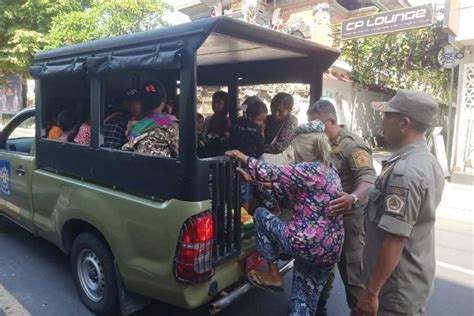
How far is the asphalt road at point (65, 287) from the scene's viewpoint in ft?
10.2

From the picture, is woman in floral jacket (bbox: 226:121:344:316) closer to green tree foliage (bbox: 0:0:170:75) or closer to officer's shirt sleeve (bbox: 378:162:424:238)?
officer's shirt sleeve (bbox: 378:162:424:238)

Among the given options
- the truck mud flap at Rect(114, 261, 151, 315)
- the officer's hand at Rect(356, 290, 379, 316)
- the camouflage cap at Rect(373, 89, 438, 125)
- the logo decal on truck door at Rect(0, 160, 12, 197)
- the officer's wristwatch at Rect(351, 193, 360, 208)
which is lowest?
the truck mud flap at Rect(114, 261, 151, 315)

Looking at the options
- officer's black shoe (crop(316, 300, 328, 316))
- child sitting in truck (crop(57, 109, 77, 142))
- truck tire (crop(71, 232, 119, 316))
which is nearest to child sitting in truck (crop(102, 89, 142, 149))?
child sitting in truck (crop(57, 109, 77, 142))

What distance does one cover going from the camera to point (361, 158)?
109 inches

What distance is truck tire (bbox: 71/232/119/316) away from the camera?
9.06ft

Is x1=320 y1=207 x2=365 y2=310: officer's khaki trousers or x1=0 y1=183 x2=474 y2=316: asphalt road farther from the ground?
x1=320 y1=207 x2=365 y2=310: officer's khaki trousers

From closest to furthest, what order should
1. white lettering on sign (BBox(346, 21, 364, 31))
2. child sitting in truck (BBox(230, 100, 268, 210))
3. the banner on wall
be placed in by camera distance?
1. child sitting in truck (BBox(230, 100, 268, 210))
2. white lettering on sign (BBox(346, 21, 364, 31))
3. the banner on wall

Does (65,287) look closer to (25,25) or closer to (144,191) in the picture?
(144,191)

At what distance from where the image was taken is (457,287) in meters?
3.75

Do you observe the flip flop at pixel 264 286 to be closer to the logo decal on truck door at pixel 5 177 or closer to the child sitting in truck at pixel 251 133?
the child sitting in truck at pixel 251 133

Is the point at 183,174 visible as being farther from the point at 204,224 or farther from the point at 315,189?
the point at 315,189

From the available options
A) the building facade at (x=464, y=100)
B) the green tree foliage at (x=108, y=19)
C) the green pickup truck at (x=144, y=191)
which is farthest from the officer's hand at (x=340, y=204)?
the green tree foliage at (x=108, y=19)

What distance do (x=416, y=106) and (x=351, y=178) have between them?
1.09 m

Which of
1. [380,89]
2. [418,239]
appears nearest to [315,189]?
[418,239]
